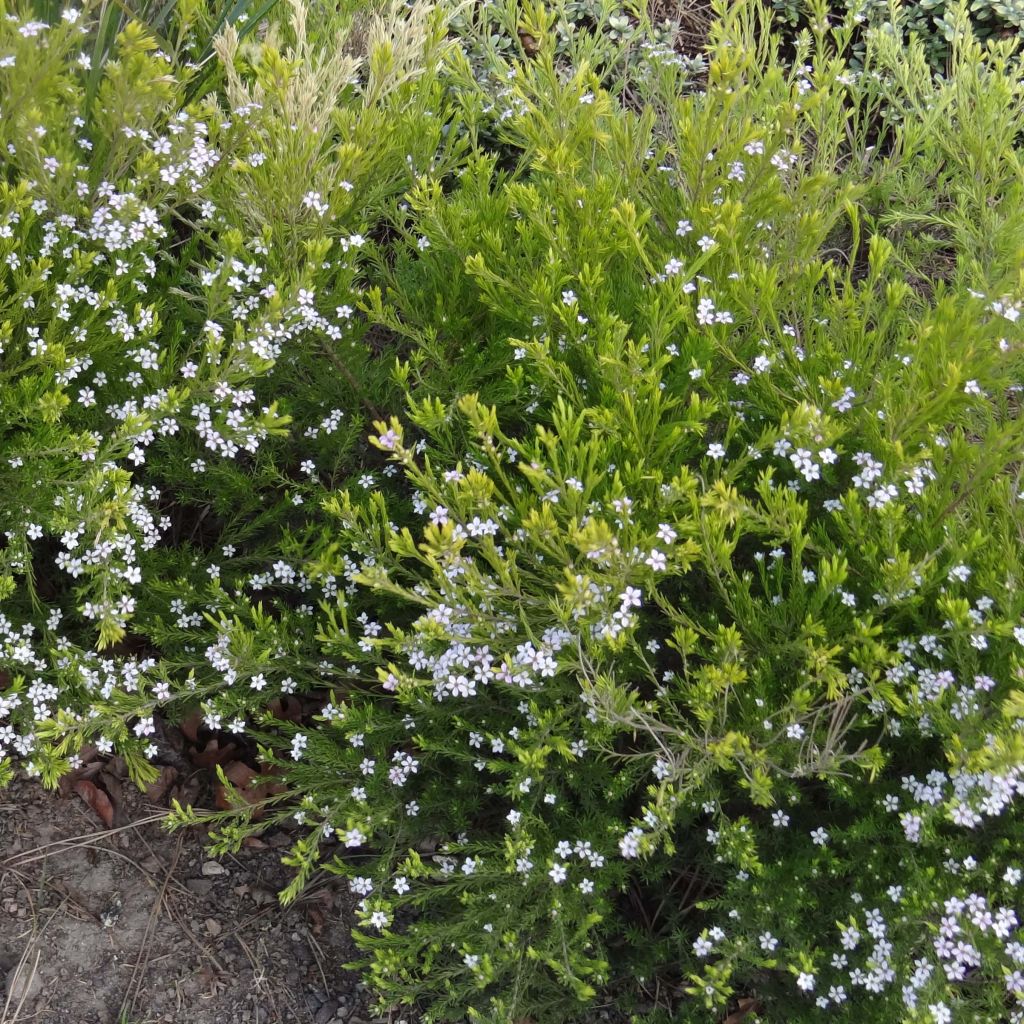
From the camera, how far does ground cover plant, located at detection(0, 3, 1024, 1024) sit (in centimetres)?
211

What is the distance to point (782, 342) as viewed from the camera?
2.40 m

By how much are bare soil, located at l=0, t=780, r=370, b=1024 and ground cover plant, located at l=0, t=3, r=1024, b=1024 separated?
0.17 meters

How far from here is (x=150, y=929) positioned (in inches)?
113

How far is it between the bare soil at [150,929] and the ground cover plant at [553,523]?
17 cm

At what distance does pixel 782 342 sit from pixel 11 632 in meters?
2.44

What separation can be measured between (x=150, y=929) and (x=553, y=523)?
6.82 feet

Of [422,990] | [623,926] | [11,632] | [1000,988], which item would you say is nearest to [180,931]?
[422,990]

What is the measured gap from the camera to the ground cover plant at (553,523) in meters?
2.11

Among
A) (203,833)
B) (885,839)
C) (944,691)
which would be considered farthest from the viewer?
(203,833)

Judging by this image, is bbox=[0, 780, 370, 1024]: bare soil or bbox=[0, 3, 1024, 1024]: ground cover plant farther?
bbox=[0, 780, 370, 1024]: bare soil

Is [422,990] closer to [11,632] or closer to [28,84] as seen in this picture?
[11,632]

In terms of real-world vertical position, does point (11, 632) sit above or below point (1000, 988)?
above

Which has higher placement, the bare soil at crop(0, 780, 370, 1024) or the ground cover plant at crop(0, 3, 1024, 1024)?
the ground cover plant at crop(0, 3, 1024, 1024)

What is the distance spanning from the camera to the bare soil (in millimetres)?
2750
